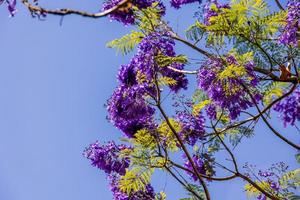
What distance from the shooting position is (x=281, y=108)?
5.51m

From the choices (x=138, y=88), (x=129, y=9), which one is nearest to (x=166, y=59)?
(x=138, y=88)

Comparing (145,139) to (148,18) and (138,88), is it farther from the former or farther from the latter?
(148,18)

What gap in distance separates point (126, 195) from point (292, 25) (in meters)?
3.17

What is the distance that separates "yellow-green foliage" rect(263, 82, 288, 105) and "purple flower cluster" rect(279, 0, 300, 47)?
2.41ft

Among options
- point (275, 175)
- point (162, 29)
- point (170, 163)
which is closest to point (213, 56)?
point (162, 29)

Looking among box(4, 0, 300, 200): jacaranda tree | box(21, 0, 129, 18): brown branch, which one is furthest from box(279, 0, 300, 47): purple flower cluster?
box(21, 0, 129, 18): brown branch

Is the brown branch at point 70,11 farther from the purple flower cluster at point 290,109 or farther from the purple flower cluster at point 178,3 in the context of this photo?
the purple flower cluster at point 178,3

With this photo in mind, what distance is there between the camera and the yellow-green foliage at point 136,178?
254 inches

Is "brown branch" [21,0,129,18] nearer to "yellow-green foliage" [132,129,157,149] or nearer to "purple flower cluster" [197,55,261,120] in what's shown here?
"purple flower cluster" [197,55,261,120]

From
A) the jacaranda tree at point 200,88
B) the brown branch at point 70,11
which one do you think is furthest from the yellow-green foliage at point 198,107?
the brown branch at point 70,11

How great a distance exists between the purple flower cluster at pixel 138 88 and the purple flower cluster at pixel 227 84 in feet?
1.93

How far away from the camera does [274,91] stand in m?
6.56

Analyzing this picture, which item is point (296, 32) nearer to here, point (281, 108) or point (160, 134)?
point (281, 108)

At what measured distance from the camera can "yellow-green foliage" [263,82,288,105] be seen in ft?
21.4
